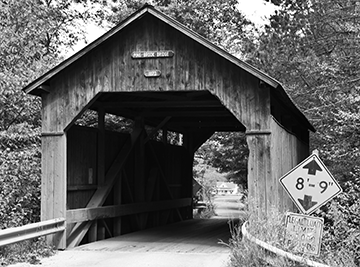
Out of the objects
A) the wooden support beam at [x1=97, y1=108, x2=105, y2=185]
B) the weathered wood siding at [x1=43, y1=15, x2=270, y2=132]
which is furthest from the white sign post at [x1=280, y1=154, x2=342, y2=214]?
the wooden support beam at [x1=97, y1=108, x2=105, y2=185]

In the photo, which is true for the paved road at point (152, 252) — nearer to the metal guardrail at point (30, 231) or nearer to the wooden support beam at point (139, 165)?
the metal guardrail at point (30, 231)

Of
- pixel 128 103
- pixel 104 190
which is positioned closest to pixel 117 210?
pixel 104 190

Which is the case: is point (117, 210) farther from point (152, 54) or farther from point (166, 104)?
point (152, 54)

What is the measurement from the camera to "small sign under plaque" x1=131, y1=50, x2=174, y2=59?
12.9m

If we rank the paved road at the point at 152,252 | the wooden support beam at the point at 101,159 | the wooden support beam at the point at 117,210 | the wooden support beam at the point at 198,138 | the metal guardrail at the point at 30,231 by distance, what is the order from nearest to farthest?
the metal guardrail at the point at 30,231 < the paved road at the point at 152,252 < the wooden support beam at the point at 117,210 < the wooden support beam at the point at 101,159 < the wooden support beam at the point at 198,138

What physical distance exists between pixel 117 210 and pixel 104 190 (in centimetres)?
86

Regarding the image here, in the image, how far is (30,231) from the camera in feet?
37.9

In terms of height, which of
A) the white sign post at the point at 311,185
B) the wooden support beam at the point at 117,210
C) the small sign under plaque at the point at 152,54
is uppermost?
the small sign under plaque at the point at 152,54

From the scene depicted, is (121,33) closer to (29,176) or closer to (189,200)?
(29,176)

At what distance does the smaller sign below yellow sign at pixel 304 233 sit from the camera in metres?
8.45

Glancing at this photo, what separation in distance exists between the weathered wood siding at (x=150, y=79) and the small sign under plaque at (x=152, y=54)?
7cm

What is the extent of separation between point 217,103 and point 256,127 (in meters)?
3.18

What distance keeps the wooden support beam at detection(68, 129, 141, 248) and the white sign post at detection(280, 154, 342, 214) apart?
6.21 metres

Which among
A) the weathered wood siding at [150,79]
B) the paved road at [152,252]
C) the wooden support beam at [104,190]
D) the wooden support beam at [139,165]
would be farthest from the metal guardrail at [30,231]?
the wooden support beam at [139,165]
